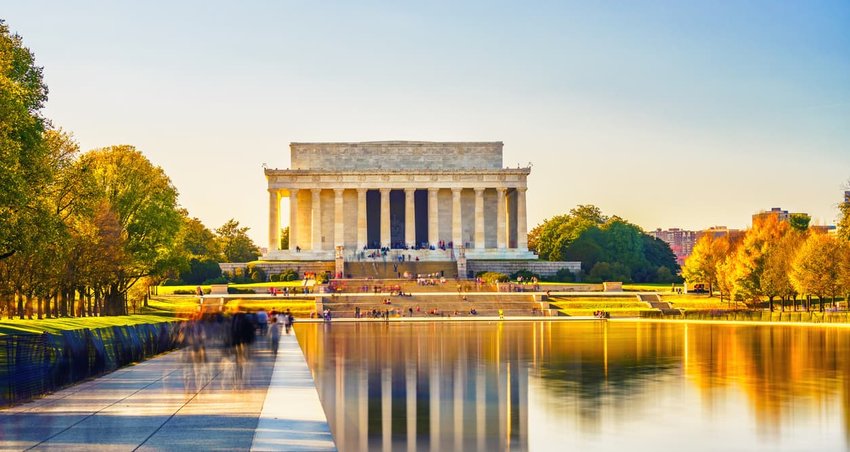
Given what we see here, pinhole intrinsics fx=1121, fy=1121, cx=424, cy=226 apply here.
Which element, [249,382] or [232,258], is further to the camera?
[232,258]

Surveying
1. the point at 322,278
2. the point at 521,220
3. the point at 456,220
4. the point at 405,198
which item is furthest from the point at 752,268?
the point at 405,198

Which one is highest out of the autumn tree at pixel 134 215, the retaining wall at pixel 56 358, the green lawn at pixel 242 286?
the autumn tree at pixel 134 215

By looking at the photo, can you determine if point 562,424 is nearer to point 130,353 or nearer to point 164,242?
point 130,353

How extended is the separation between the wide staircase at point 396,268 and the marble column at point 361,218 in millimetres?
9365

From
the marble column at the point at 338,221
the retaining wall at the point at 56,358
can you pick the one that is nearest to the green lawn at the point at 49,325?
the retaining wall at the point at 56,358

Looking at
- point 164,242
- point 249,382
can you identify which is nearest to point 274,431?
point 249,382

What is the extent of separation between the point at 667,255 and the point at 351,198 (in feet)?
141

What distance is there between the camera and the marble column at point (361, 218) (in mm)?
117938

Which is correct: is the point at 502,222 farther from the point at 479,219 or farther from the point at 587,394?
the point at 587,394

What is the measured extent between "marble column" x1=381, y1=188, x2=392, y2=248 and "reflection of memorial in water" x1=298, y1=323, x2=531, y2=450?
69.9m

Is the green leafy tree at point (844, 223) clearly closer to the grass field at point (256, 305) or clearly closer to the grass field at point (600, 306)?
the grass field at point (600, 306)

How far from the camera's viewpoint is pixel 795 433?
66.2 feet

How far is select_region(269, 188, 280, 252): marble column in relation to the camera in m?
117

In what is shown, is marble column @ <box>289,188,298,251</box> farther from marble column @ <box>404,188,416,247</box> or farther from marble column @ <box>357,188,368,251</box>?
marble column @ <box>404,188,416,247</box>
